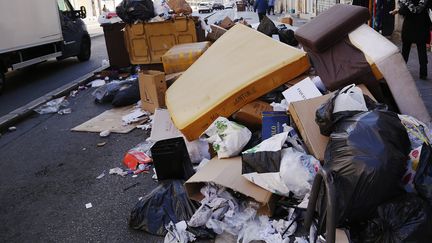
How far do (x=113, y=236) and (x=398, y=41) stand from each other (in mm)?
9096

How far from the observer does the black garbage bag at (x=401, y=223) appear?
2127 mm

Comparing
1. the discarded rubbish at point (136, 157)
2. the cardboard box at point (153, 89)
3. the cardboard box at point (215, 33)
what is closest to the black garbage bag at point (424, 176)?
the discarded rubbish at point (136, 157)

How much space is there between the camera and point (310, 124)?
3129 millimetres

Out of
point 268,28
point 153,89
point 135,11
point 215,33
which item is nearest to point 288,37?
point 268,28

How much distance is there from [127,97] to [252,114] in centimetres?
295

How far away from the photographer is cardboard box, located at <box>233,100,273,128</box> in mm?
3738

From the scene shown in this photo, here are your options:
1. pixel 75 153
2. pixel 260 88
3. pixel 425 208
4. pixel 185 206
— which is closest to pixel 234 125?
pixel 260 88

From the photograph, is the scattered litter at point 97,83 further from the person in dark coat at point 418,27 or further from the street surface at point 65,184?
the person in dark coat at point 418,27

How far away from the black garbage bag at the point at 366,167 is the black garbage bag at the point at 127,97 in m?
4.25

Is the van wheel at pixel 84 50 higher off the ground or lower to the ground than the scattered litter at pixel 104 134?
higher

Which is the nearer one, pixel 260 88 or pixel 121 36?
pixel 260 88

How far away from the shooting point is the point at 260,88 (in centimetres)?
380

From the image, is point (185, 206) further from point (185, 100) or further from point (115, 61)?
point (115, 61)

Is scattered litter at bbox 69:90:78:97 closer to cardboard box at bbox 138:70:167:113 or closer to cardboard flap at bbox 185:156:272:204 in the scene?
cardboard box at bbox 138:70:167:113
